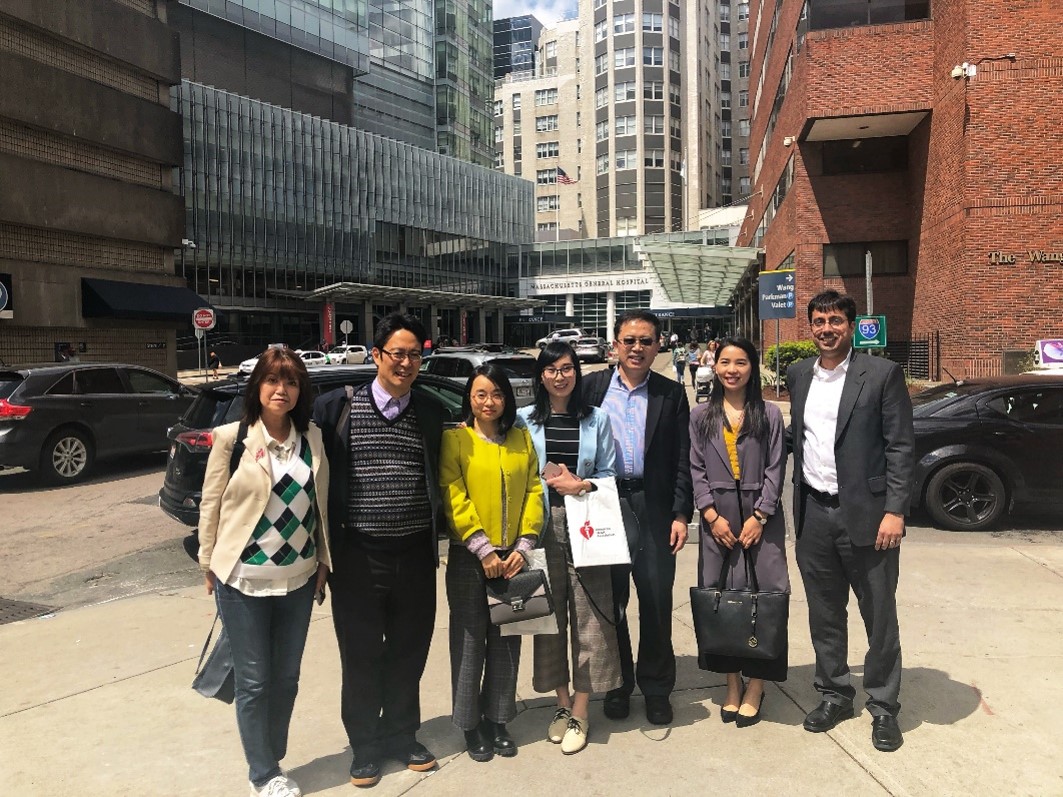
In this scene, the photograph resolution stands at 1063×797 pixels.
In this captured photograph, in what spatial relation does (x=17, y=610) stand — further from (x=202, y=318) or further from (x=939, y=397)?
(x=202, y=318)

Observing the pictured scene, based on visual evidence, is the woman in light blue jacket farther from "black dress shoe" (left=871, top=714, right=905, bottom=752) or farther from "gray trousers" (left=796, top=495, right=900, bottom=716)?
"black dress shoe" (left=871, top=714, right=905, bottom=752)

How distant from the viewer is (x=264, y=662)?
306 cm

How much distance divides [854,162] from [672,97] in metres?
63.9

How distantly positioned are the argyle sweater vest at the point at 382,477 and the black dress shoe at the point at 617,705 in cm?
143

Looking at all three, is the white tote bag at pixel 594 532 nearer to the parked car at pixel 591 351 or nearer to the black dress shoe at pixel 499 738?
the black dress shoe at pixel 499 738

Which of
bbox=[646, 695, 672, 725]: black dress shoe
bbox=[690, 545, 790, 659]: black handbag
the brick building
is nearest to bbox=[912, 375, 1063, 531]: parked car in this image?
bbox=[690, 545, 790, 659]: black handbag

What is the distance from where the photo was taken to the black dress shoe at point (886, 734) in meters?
3.44

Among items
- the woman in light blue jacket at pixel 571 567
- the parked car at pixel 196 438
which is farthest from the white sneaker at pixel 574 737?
the parked car at pixel 196 438

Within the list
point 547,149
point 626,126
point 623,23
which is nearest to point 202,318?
point 626,126

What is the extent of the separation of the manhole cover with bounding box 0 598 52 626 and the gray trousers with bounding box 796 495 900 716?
5.51 meters

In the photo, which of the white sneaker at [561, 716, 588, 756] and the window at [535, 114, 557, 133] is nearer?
the white sneaker at [561, 716, 588, 756]

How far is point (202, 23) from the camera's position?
184 ft

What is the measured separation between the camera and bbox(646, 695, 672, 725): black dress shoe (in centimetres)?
372

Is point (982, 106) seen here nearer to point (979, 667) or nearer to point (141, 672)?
point (979, 667)
